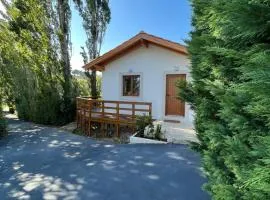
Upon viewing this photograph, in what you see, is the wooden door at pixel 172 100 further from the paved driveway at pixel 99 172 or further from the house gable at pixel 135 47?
the paved driveway at pixel 99 172

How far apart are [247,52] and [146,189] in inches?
145

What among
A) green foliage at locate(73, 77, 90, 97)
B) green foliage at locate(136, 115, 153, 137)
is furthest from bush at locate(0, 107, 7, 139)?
green foliage at locate(136, 115, 153, 137)

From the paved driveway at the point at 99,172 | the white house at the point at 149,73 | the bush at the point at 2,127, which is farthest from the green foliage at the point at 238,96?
the bush at the point at 2,127

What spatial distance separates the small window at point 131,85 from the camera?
12727 mm

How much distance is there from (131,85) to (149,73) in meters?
1.27

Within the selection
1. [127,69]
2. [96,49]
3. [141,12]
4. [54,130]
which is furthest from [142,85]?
[141,12]

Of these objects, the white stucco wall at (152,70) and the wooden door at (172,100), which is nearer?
the white stucco wall at (152,70)

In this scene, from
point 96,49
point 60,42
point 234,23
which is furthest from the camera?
point 96,49

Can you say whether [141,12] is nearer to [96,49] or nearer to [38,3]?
[96,49]

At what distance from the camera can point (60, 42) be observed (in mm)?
15086

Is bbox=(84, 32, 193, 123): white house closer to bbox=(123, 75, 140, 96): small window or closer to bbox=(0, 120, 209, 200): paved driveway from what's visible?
bbox=(123, 75, 140, 96): small window

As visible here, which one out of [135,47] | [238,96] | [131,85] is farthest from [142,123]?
[238,96]

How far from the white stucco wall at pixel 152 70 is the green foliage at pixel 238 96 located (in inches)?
341

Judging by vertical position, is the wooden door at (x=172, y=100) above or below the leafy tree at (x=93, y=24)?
below
